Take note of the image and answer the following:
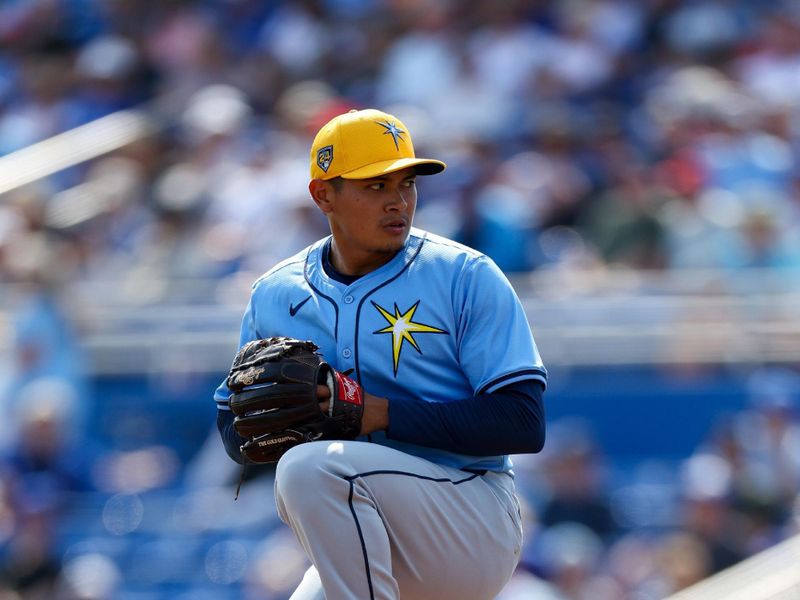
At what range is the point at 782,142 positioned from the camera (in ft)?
25.0

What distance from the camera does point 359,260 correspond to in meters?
3.23

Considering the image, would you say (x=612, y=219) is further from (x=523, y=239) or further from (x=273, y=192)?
(x=273, y=192)

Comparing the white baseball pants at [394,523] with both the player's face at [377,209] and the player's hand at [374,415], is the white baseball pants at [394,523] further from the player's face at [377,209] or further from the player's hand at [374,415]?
the player's face at [377,209]

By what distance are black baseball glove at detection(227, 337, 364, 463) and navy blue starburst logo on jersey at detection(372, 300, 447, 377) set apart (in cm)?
19

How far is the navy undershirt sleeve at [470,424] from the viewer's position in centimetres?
291

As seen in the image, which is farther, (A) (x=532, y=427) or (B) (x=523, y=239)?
(B) (x=523, y=239)

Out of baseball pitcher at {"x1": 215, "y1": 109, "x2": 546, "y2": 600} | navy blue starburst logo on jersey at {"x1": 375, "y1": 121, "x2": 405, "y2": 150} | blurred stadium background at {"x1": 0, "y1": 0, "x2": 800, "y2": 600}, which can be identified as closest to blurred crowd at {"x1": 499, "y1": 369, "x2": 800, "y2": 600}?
blurred stadium background at {"x1": 0, "y1": 0, "x2": 800, "y2": 600}

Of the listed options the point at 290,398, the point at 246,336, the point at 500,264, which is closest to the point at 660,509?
the point at 500,264

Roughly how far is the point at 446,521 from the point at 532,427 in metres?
0.27

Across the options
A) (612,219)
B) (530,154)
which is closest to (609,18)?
(530,154)

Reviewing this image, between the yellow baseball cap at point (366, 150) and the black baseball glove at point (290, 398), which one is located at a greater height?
the yellow baseball cap at point (366, 150)

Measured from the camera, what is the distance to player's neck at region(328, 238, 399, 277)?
10.6 feet

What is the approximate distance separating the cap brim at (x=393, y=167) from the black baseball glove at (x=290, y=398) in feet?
1.38

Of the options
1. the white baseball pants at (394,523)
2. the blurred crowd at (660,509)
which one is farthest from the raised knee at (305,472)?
the blurred crowd at (660,509)
